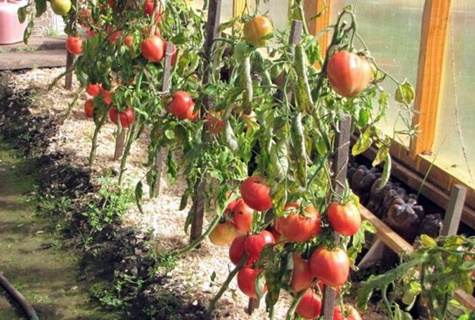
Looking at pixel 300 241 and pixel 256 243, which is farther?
pixel 256 243

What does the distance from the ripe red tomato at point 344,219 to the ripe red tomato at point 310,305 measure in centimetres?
35

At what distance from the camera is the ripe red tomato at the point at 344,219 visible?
2133 millimetres

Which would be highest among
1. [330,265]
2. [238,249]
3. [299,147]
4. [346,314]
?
[299,147]

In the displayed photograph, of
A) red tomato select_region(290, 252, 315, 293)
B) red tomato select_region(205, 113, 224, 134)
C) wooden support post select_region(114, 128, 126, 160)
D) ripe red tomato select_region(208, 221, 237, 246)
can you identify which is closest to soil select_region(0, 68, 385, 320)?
Answer: wooden support post select_region(114, 128, 126, 160)

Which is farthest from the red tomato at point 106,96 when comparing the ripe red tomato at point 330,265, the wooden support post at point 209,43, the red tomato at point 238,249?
the ripe red tomato at point 330,265

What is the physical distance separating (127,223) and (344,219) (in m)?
2.03

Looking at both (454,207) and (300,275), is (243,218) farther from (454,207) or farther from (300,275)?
(454,207)

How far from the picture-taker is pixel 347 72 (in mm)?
1992

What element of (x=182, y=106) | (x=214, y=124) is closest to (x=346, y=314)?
(x=214, y=124)

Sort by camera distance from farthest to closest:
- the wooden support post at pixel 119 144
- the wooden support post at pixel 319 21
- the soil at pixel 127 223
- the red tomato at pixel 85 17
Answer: the wooden support post at pixel 319 21
the wooden support post at pixel 119 144
the red tomato at pixel 85 17
the soil at pixel 127 223

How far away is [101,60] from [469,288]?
236cm

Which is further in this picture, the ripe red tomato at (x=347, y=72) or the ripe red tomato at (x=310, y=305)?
the ripe red tomato at (x=310, y=305)

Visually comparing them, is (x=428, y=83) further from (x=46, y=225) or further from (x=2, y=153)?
(x=2, y=153)

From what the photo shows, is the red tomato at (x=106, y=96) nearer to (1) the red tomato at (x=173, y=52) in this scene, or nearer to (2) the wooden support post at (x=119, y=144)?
(1) the red tomato at (x=173, y=52)
